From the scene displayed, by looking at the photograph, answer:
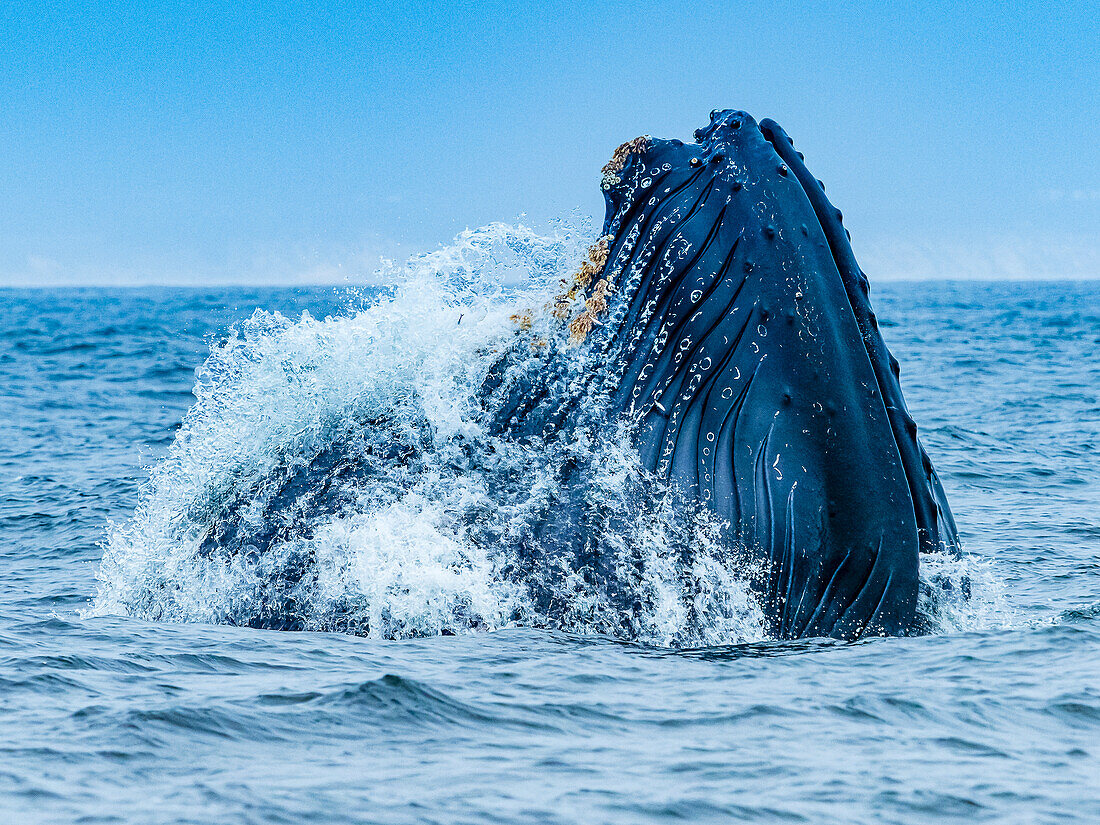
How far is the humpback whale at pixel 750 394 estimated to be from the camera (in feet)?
15.3

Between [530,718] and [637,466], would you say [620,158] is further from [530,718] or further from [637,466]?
[530,718]

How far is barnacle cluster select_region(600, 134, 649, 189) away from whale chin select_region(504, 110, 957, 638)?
0.37 feet

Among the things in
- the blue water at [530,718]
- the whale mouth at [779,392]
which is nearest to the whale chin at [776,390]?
the whale mouth at [779,392]

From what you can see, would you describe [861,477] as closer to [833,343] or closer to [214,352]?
[833,343]

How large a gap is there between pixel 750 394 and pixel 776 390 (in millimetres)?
107

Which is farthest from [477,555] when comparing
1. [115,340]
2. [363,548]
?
[115,340]

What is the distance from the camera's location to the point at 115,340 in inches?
1378

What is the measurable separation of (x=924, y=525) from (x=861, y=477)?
42 centimetres

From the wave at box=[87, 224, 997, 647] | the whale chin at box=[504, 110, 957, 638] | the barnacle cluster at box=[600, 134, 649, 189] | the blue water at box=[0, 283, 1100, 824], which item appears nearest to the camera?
the blue water at box=[0, 283, 1100, 824]

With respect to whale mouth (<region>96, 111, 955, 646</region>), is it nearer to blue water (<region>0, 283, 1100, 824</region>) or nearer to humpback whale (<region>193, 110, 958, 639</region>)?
humpback whale (<region>193, 110, 958, 639</region>)

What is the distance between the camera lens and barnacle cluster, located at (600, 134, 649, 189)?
17.0 feet

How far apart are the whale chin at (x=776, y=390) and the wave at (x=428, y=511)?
0.64ft

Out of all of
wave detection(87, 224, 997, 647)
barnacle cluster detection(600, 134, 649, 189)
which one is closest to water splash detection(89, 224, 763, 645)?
wave detection(87, 224, 997, 647)

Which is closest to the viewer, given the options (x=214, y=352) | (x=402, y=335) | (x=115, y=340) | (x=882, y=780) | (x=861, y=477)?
(x=882, y=780)
